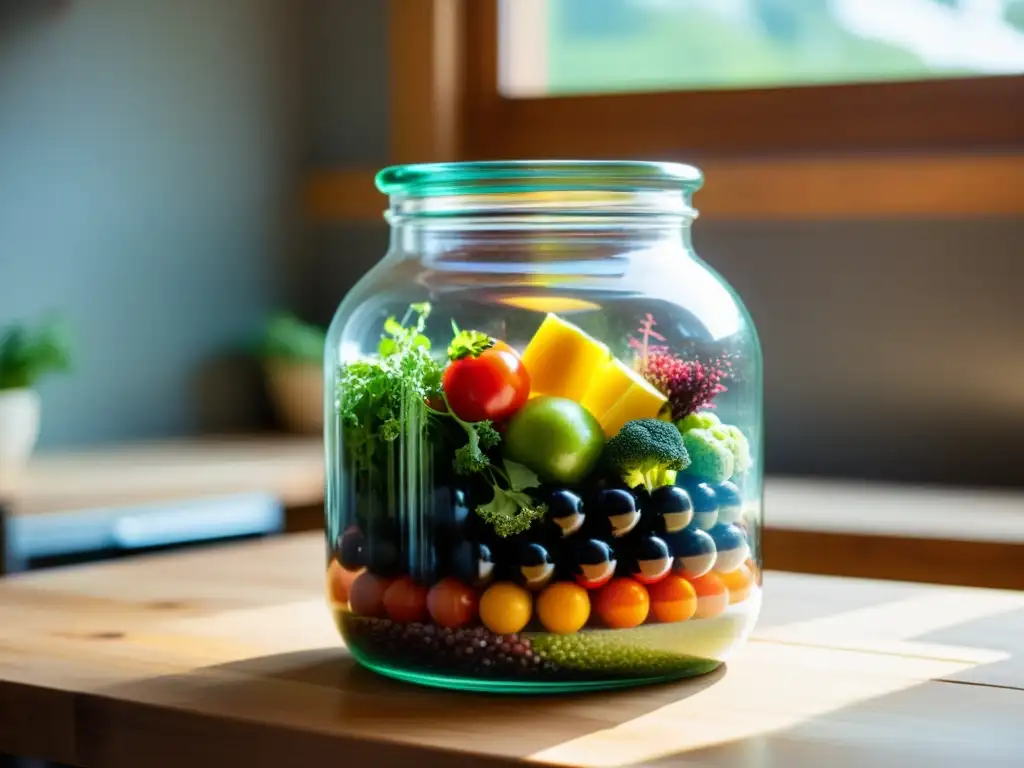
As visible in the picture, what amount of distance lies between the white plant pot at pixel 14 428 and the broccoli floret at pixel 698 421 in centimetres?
139

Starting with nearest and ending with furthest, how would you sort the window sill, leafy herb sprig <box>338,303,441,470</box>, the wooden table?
the wooden table < leafy herb sprig <box>338,303,441,470</box> < the window sill

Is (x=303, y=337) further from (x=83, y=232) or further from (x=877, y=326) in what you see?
(x=877, y=326)

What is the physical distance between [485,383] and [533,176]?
126mm

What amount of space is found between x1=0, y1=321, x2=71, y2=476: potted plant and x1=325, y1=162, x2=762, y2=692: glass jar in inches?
49.4

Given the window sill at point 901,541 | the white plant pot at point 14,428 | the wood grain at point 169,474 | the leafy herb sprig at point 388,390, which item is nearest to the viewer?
the leafy herb sprig at point 388,390

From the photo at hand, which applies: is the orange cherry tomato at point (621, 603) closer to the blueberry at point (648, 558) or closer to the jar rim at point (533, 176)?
the blueberry at point (648, 558)

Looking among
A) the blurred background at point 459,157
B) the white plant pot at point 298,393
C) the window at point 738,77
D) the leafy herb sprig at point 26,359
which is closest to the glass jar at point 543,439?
the blurred background at point 459,157

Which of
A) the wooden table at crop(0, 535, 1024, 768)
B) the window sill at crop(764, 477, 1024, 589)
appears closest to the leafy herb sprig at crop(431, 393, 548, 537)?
the wooden table at crop(0, 535, 1024, 768)

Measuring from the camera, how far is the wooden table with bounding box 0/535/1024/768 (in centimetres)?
74

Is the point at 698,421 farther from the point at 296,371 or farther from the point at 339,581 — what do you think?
the point at 296,371

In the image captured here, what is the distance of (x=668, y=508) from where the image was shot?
0.82 m

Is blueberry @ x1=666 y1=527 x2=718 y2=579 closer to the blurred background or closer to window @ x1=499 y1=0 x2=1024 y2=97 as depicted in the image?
the blurred background

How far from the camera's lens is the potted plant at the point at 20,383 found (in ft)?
6.75

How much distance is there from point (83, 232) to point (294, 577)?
1479 mm
